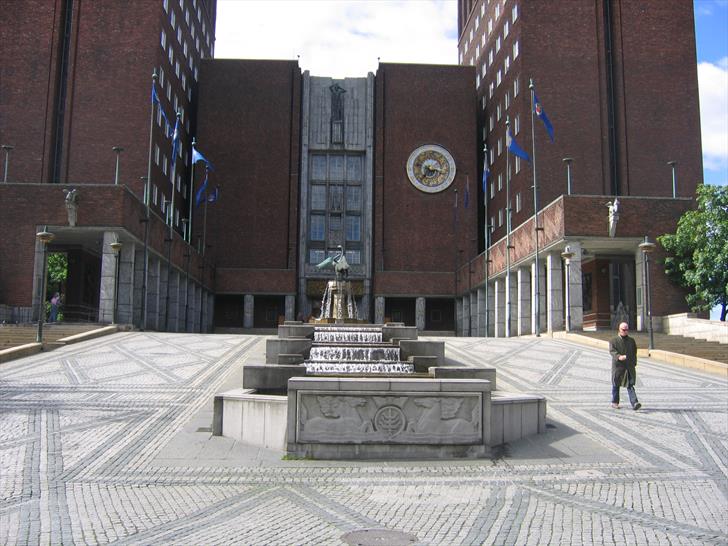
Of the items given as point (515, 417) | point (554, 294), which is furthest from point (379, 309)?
point (515, 417)

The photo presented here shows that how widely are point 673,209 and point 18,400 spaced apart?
28.7 m

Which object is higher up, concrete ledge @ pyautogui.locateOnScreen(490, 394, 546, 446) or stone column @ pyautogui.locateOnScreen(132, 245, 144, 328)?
stone column @ pyautogui.locateOnScreen(132, 245, 144, 328)

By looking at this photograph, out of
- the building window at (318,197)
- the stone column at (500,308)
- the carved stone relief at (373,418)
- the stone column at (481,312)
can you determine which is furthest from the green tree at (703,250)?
the building window at (318,197)

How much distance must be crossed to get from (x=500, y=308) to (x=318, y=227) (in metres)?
19.1

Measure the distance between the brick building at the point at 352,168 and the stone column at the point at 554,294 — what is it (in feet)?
0.31

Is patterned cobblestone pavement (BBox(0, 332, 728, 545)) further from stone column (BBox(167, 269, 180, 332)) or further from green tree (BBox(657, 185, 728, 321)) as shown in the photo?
stone column (BBox(167, 269, 180, 332))

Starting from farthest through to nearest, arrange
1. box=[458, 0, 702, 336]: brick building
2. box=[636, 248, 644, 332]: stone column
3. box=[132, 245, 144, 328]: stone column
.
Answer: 1. box=[458, 0, 702, 336]: brick building
2. box=[132, 245, 144, 328]: stone column
3. box=[636, 248, 644, 332]: stone column

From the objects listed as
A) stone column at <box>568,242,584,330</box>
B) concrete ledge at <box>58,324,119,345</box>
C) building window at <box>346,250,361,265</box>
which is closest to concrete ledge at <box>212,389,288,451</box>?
concrete ledge at <box>58,324,119,345</box>

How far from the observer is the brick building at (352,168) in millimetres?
34000

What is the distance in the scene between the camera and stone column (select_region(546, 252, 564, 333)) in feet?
111

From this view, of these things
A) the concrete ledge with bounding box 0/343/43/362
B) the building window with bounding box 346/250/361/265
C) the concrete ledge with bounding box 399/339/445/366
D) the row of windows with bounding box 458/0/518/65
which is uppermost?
the row of windows with bounding box 458/0/518/65

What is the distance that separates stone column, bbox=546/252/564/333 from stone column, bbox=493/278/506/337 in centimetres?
896

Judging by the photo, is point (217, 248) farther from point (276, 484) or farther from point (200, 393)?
point (276, 484)

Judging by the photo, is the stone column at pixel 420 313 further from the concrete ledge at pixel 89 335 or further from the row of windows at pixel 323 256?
the concrete ledge at pixel 89 335
